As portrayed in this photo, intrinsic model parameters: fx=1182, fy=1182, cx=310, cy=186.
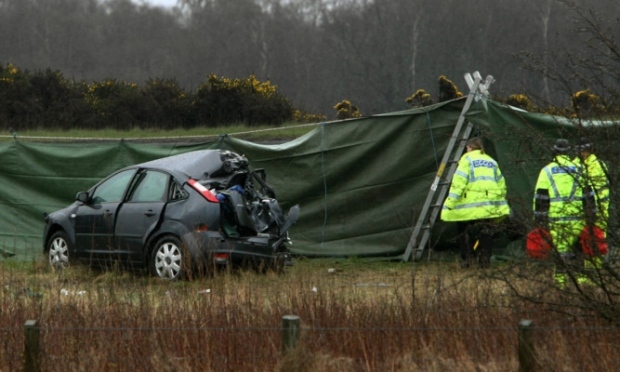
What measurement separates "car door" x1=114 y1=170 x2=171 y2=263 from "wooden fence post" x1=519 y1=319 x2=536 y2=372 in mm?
7099

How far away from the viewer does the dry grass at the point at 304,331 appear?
843cm

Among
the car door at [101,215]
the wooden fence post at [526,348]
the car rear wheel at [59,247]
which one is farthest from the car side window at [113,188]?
the wooden fence post at [526,348]

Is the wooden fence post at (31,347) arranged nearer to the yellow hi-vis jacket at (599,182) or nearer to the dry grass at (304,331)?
the dry grass at (304,331)

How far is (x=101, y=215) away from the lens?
14883 millimetres

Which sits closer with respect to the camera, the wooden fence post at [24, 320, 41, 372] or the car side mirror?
the wooden fence post at [24, 320, 41, 372]

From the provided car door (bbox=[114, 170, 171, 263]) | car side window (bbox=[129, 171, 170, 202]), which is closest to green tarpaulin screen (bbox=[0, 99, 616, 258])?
car door (bbox=[114, 170, 171, 263])

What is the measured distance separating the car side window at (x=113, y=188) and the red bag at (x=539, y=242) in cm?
707

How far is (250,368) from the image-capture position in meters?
8.76

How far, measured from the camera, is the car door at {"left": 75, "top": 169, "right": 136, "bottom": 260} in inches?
582

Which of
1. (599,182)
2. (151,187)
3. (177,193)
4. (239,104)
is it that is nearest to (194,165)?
(177,193)

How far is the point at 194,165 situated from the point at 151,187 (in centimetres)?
62

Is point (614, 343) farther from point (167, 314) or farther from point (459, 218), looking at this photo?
point (459, 218)

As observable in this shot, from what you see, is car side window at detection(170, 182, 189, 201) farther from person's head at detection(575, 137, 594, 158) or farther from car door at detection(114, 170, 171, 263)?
person's head at detection(575, 137, 594, 158)

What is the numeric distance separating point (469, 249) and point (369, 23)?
45.9 metres
